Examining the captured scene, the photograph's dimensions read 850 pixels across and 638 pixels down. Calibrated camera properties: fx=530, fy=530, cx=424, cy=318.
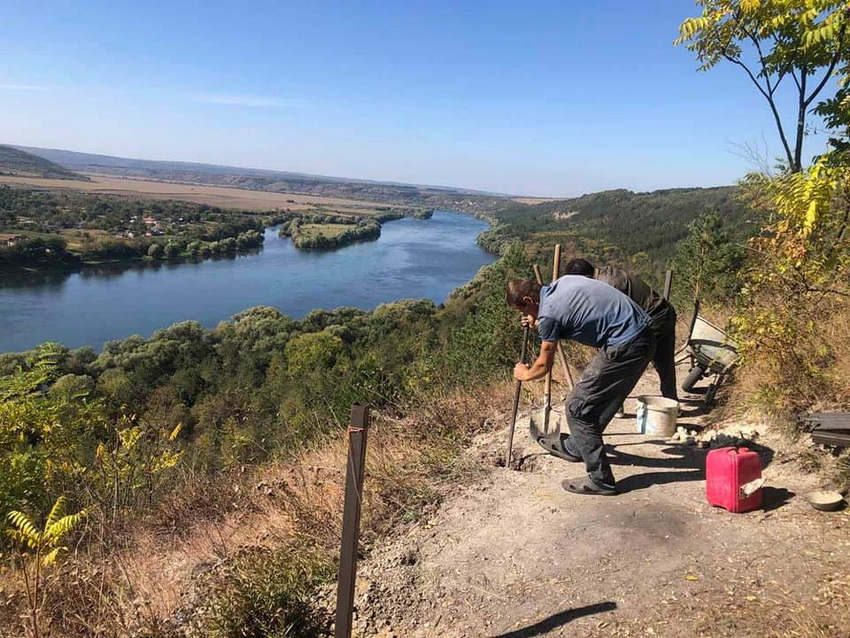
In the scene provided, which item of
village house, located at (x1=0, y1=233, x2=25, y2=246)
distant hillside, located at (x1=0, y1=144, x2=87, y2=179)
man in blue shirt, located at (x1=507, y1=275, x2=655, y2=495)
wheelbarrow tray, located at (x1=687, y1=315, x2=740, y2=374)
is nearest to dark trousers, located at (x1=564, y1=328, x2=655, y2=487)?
man in blue shirt, located at (x1=507, y1=275, x2=655, y2=495)

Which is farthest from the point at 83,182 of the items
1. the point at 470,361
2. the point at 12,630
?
the point at 12,630

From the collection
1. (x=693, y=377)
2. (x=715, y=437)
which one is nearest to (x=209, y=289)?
(x=693, y=377)

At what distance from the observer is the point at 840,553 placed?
2.50 m

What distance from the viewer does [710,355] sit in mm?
4746

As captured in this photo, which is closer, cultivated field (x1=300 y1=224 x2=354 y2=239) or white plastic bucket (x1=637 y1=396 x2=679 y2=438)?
white plastic bucket (x1=637 y1=396 x2=679 y2=438)

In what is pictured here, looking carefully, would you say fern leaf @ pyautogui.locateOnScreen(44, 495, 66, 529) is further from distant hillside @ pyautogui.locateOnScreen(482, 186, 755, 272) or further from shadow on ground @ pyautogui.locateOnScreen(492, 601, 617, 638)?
distant hillside @ pyautogui.locateOnScreen(482, 186, 755, 272)

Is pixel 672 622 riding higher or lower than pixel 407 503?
higher

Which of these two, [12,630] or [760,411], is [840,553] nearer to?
[760,411]

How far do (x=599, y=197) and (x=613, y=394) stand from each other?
5522 inches

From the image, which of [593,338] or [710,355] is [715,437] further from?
[593,338]

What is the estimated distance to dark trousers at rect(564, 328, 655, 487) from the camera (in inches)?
121

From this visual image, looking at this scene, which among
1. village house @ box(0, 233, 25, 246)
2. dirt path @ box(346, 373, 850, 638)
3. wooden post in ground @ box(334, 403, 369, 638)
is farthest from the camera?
village house @ box(0, 233, 25, 246)

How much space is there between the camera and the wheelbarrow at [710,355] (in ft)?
14.9

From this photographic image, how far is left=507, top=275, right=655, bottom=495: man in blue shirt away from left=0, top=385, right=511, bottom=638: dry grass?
108 centimetres
